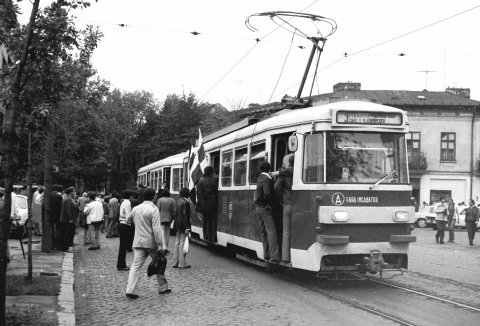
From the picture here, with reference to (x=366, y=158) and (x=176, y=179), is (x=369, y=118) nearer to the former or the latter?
(x=366, y=158)

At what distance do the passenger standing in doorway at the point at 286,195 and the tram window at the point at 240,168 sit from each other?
218 cm

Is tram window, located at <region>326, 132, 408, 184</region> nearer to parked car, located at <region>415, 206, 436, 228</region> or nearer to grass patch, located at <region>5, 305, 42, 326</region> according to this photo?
grass patch, located at <region>5, 305, 42, 326</region>

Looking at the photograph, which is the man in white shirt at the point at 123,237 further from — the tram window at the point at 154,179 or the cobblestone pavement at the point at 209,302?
the tram window at the point at 154,179

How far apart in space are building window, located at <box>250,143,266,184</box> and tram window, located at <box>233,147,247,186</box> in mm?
405

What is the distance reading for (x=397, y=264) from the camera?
10.9m

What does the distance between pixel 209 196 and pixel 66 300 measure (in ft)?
22.4

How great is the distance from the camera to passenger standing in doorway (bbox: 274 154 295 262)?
36.4 feet

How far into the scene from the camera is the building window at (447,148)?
49.3 meters

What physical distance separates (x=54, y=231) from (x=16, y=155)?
10391 mm

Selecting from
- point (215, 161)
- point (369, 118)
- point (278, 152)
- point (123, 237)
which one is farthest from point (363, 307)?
point (215, 161)

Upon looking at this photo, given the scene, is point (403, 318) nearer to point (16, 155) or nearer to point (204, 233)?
point (16, 155)

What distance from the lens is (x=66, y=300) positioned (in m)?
9.06

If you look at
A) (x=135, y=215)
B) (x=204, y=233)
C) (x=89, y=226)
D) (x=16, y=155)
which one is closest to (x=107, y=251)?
(x=89, y=226)

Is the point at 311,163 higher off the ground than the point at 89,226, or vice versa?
the point at 311,163
